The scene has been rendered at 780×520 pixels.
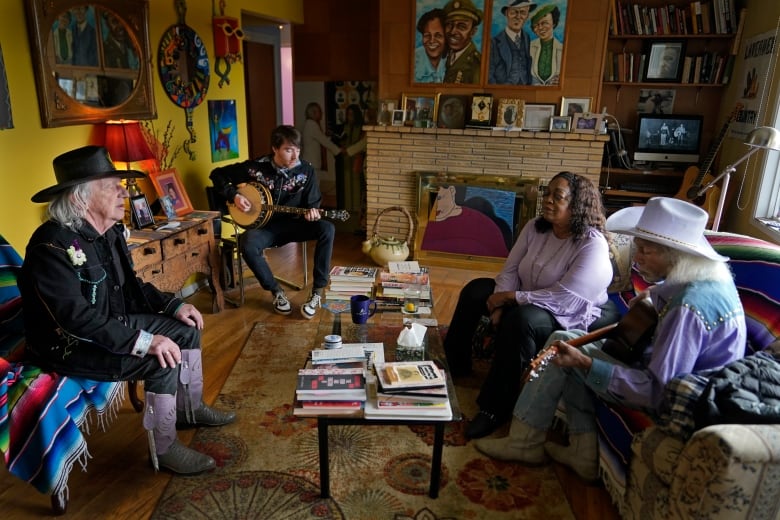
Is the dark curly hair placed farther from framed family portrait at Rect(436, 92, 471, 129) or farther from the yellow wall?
the yellow wall

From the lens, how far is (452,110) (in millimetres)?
4297

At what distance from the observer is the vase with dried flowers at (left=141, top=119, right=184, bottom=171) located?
322 cm

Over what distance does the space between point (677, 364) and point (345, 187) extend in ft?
14.7

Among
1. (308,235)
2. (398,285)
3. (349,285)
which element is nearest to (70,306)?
(349,285)

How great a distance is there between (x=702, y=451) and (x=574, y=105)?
3.26m

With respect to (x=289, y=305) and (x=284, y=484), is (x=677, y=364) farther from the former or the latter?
(x=289, y=305)

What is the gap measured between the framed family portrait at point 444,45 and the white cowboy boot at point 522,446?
2.97 m

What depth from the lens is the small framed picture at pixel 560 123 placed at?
13.3 ft

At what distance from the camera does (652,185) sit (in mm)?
4270

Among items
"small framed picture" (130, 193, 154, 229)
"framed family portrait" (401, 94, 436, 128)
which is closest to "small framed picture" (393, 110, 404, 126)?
"framed family portrait" (401, 94, 436, 128)

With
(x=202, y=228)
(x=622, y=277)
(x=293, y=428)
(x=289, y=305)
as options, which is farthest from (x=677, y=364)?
(x=202, y=228)

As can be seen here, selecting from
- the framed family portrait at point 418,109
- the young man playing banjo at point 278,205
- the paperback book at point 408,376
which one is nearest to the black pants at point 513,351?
the paperback book at point 408,376

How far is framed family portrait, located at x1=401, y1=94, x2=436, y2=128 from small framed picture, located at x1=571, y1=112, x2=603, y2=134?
1.09 metres

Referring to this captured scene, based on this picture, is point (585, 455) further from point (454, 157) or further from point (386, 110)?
point (386, 110)
